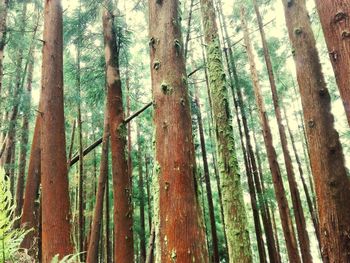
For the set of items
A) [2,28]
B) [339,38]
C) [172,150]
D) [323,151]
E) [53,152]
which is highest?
[2,28]

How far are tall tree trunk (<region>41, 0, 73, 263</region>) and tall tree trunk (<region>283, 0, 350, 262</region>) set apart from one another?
11.3 ft

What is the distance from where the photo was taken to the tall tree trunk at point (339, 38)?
7.43 ft

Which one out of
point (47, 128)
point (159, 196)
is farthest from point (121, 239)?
point (159, 196)

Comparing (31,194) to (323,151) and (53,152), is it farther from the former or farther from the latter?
(323,151)

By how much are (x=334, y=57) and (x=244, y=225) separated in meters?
2.96

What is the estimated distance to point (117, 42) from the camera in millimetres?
8516

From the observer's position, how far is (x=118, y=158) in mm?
7039

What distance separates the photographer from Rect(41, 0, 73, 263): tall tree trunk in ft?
15.9

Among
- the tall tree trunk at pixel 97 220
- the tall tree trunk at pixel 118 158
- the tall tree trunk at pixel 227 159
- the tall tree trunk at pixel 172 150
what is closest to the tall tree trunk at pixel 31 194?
the tall tree trunk at pixel 97 220

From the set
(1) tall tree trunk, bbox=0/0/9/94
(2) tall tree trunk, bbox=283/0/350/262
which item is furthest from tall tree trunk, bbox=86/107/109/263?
(2) tall tree trunk, bbox=283/0/350/262

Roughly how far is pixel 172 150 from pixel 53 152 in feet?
10.6

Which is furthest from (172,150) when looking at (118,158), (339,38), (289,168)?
(289,168)

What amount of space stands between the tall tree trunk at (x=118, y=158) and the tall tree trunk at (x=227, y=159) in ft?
8.14

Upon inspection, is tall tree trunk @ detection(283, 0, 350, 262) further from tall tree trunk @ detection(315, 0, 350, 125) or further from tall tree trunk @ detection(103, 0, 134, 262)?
tall tree trunk @ detection(103, 0, 134, 262)
